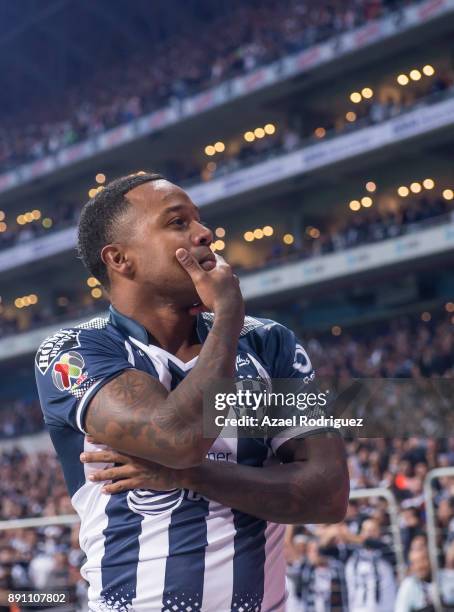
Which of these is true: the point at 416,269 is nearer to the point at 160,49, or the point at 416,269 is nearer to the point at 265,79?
the point at 265,79

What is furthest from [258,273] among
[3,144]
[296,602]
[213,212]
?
[296,602]

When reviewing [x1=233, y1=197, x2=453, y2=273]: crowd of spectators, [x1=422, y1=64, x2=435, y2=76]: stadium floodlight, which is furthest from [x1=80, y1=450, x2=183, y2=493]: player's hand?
[x1=422, y1=64, x2=435, y2=76]: stadium floodlight

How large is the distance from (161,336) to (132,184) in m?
0.43

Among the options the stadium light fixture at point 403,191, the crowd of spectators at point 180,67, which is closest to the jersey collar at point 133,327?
the crowd of spectators at point 180,67

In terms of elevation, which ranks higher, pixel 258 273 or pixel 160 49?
pixel 160 49

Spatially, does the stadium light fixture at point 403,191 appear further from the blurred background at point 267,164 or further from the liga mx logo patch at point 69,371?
the liga mx logo patch at point 69,371

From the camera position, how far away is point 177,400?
2029 millimetres

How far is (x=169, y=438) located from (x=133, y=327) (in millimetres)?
466

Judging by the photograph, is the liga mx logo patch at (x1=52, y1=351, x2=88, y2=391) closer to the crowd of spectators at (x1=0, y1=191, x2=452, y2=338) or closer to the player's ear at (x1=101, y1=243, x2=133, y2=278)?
the player's ear at (x1=101, y1=243, x2=133, y2=278)

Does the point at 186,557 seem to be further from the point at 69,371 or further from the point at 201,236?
the point at 201,236

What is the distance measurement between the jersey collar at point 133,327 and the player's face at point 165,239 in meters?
0.11

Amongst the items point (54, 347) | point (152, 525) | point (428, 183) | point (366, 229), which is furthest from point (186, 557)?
point (428, 183)

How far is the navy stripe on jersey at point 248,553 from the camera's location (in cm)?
221

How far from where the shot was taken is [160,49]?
41.2 m
